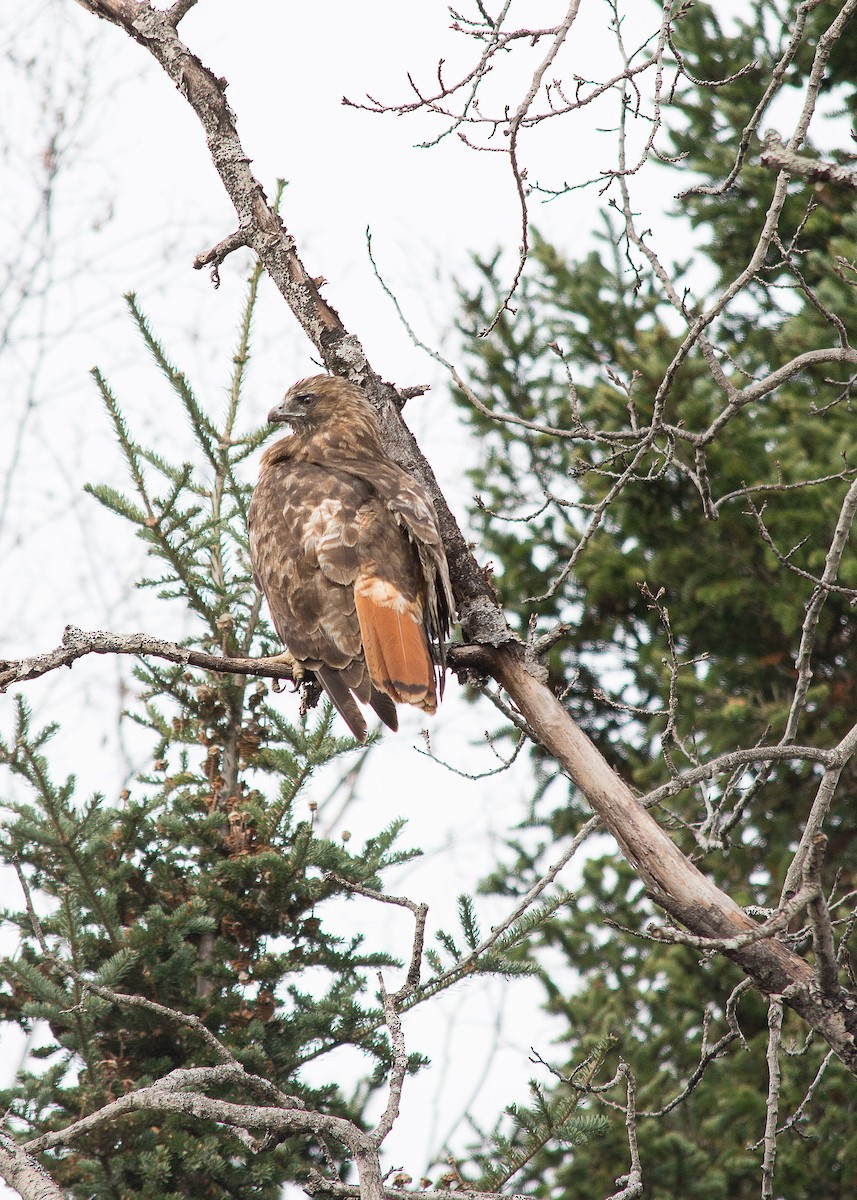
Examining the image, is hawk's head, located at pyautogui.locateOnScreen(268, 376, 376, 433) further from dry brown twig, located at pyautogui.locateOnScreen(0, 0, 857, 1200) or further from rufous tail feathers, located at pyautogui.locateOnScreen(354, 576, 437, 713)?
rufous tail feathers, located at pyautogui.locateOnScreen(354, 576, 437, 713)

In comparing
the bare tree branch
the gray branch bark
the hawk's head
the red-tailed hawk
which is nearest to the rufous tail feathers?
the red-tailed hawk

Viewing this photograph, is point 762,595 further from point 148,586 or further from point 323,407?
point 148,586

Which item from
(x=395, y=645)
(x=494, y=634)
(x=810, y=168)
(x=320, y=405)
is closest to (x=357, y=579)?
(x=395, y=645)

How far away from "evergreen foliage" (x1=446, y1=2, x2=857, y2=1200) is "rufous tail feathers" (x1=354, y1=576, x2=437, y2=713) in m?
2.43

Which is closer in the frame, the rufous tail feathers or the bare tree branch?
the bare tree branch

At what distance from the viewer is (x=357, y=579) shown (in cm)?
412

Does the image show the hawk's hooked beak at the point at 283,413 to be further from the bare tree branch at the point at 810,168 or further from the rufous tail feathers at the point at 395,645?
the bare tree branch at the point at 810,168

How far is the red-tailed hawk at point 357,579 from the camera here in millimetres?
3904

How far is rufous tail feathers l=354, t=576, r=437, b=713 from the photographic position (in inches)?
151

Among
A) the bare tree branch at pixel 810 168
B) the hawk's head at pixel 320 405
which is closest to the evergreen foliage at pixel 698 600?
the hawk's head at pixel 320 405

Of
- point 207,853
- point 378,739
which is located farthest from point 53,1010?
point 378,739

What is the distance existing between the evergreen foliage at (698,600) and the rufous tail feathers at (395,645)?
95.6 inches

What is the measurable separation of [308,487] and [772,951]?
2363mm

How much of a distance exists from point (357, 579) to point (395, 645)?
33cm
